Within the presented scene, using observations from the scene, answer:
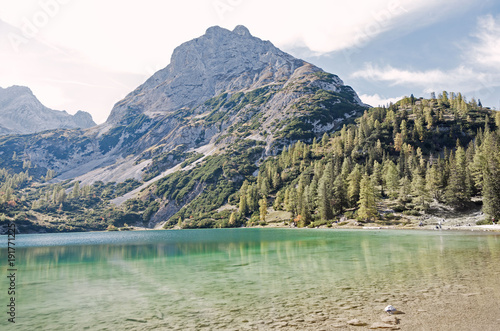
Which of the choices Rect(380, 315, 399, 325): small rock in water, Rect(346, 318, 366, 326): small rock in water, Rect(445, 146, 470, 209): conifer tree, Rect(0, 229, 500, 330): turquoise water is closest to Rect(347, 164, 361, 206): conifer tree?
Rect(445, 146, 470, 209): conifer tree

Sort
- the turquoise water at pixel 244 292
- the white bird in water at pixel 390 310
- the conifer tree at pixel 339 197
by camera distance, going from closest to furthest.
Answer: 1. the white bird in water at pixel 390 310
2. the turquoise water at pixel 244 292
3. the conifer tree at pixel 339 197

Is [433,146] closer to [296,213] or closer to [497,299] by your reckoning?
[296,213]

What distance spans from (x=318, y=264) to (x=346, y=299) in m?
14.8

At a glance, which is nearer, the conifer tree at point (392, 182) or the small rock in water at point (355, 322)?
the small rock in water at point (355, 322)

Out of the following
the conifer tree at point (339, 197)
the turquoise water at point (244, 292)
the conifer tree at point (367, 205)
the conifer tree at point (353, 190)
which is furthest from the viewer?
the conifer tree at point (339, 197)

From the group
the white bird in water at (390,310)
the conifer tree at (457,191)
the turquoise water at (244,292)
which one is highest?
the conifer tree at (457,191)

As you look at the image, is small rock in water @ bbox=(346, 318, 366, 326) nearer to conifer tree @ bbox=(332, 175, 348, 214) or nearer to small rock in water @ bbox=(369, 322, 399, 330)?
small rock in water @ bbox=(369, 322, 399, 330)

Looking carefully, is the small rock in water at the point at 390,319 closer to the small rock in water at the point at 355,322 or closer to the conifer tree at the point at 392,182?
the small rock in water at the point at 355,322

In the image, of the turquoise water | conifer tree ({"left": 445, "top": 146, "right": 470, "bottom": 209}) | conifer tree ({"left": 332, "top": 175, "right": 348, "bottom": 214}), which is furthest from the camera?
conifer tree ({"left": 332, "top": 175, "right": 348, "bottom": 214})

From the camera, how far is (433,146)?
189 meters

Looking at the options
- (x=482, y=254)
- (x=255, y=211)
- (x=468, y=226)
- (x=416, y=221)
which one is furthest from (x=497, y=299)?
(x=255, y=211)

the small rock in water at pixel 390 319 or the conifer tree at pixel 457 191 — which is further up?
the conifer tree at pixel 457 191

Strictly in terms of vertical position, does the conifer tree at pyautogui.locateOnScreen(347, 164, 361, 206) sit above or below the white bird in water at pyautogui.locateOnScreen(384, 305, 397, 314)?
above

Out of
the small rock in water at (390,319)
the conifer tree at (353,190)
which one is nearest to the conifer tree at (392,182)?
the conifer tree at (353,190)
